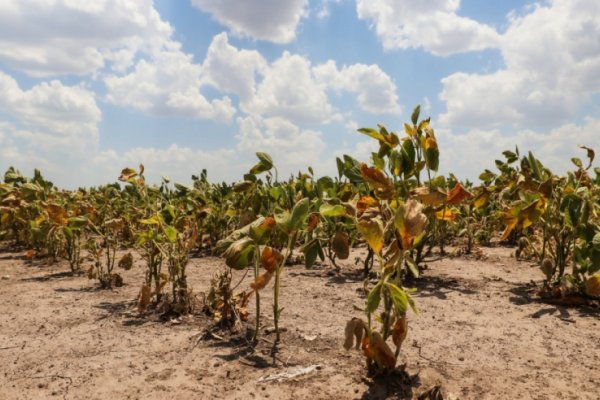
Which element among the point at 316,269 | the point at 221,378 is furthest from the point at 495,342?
the point at 316,269

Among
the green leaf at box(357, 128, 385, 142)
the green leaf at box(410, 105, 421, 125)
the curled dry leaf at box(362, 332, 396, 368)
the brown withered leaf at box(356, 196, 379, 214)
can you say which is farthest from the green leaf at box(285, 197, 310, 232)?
the green leaf at box(410, 105, 421, 125)

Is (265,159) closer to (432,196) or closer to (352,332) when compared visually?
(432,196)

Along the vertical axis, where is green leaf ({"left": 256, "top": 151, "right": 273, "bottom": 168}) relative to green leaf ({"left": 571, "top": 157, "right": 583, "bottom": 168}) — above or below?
below

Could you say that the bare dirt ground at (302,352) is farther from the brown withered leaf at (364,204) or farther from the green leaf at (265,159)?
the green leaf at (265,159)

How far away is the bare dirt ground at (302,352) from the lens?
6.38 feet

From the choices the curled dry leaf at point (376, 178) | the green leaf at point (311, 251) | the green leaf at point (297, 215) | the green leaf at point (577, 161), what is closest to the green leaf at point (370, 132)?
the curled dry leaf at point (376, 178)

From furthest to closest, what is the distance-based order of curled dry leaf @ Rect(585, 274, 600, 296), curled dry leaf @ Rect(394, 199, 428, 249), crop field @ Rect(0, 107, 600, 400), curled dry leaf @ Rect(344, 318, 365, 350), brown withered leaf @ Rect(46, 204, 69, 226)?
brown withered leaf @ Rect(46, 204, 69, 226)
curled dry leaf @ Rect(585, 274, 600, 296)
crop field @ Rect(0, 107, 600, 400)
curled dry leaf @ Rect(344, 318, 365, 350)
curled dry leaf @ Rect(394, 199, 428, 249)

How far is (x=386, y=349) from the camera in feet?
5.89

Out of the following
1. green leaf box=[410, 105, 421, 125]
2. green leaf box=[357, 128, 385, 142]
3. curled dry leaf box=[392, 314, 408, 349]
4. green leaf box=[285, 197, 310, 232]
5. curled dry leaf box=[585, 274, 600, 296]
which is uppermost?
green leaf box=[410, 105, 421, 125]

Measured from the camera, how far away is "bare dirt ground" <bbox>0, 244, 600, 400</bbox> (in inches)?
76.6

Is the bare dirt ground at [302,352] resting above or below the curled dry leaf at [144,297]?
below

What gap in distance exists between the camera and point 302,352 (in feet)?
7.57

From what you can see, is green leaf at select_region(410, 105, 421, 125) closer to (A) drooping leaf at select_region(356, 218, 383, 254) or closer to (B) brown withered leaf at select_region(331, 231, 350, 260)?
(B) brown withered leaf at select_region(331, 231, 350, 260)

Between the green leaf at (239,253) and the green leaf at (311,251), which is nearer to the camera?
the green leaf at (239,253)
